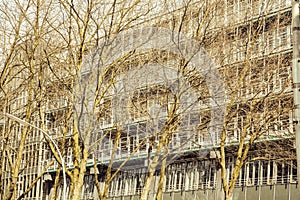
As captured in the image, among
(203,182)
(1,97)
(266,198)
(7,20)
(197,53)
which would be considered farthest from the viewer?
(203,182)

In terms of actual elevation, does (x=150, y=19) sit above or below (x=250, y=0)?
below

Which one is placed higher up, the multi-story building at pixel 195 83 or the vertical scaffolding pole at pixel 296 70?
the multi-story building at pixel 195 83

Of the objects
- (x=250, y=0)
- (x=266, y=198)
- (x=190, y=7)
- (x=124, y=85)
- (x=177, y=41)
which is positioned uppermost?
(x=250, y=0)

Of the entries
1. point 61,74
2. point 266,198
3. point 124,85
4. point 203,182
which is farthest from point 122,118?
point 203,182

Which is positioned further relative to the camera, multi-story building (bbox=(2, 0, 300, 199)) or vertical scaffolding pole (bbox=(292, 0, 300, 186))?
multi-story building (bbox=(2, 0, 300, 199))

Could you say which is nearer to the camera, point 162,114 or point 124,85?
point 124,85

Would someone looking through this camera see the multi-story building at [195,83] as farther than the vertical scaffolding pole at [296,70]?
Yes

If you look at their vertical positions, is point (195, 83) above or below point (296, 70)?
above

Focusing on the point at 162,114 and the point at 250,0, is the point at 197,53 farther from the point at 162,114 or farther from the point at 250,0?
the point at 250,0

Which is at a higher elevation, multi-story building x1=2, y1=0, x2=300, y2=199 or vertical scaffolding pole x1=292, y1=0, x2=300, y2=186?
multi-story building x1=2, y1=0, x2=300, y2=199

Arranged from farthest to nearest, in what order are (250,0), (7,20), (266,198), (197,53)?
(266,198) → (250,0) → (7,20) → (197,53)

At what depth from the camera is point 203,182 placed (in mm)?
46625

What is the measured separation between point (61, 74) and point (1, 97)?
4.55 meters

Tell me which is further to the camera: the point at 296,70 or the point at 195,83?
the point at 195,83
